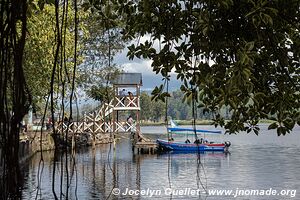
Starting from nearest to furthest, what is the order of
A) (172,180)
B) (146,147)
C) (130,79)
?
(172,180)
(146,147)
(130,79)

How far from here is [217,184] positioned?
67.8 feet

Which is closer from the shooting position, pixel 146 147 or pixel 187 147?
pixel 146 147

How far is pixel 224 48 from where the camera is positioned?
2729mm

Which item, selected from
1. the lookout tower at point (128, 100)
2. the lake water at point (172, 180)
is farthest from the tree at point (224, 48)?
the lookout tower at point (128, 100)

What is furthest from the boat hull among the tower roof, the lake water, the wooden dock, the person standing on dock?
the lake water

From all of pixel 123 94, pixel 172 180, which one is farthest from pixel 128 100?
pixel 172 180

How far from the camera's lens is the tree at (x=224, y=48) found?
8.40 feet

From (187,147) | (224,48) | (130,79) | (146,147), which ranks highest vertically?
(130,79)

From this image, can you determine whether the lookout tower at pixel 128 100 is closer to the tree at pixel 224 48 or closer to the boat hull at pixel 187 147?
the boat hull at pixel 187 147

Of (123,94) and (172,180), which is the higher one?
(123,94)

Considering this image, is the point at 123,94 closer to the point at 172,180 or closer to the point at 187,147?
the point at 187,147

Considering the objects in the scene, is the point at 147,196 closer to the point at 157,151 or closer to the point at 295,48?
the point at 295,48

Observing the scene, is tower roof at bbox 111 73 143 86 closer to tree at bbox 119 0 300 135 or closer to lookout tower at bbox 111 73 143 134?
lookout tower at bbox 111 73 143 134

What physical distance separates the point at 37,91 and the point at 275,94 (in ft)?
Result: 51.6
